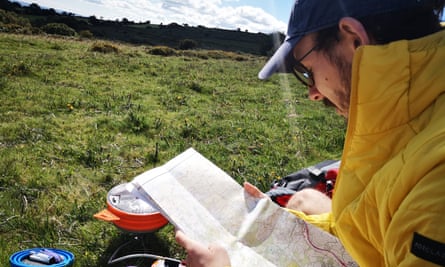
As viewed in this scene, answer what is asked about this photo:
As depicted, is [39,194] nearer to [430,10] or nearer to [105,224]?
[105,224]

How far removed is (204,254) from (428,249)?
941 millimetres

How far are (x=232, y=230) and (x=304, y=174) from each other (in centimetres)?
169

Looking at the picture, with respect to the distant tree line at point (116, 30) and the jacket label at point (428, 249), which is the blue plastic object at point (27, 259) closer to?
the jacket label at point (428, 249)

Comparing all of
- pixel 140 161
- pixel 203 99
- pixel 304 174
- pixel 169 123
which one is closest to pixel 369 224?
pixel 304 174

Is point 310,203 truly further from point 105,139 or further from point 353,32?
point 105,139

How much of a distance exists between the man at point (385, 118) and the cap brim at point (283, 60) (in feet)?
0.06

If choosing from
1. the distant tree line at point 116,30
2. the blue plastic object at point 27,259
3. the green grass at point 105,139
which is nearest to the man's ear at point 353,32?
the blue plastic object at point 27,259

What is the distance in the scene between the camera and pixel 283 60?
1664 mm

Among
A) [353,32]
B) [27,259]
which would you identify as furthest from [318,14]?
[27,259]

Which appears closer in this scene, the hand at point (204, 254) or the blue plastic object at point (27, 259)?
the hand at point (204, 254)

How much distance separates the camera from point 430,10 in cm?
134

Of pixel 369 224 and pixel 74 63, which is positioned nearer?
pixel 369 224

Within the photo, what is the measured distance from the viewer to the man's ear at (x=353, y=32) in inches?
51.8

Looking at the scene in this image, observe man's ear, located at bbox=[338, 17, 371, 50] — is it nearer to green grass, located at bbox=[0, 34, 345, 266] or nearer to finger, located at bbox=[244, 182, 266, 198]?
finger, located at bbox=[244, 182, 266, 198]
